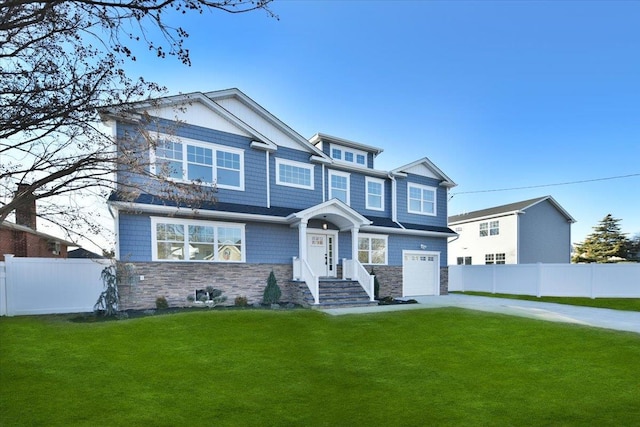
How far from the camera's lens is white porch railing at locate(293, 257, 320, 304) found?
1233 centimetres

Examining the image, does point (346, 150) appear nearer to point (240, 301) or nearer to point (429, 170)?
point (429, 170)

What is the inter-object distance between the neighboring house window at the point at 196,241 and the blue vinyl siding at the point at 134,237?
0.22m

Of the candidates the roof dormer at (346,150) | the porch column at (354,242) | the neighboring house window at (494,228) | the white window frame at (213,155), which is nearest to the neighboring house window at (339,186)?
the roof dormer at (346,150)

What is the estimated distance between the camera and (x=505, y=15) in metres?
13.1

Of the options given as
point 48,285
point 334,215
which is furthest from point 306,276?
point 48,285

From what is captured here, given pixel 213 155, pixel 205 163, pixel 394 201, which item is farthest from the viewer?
pixel 394 201

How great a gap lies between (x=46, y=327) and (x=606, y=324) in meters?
16.0

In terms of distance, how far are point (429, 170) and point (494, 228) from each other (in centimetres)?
1257

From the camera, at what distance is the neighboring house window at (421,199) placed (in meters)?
18.3

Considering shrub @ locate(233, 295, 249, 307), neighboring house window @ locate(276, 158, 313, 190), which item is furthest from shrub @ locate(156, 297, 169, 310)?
neighboring house window @ locate(276, 158, 313, 190)

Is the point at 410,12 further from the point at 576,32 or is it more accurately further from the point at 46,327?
the point at 46,327

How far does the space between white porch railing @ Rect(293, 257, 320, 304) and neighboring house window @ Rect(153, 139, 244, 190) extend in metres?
3.99

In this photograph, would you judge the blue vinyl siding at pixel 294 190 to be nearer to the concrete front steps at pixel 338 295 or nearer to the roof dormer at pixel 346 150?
the roof dormer at pixel 346 150

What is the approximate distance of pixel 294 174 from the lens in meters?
14.8
